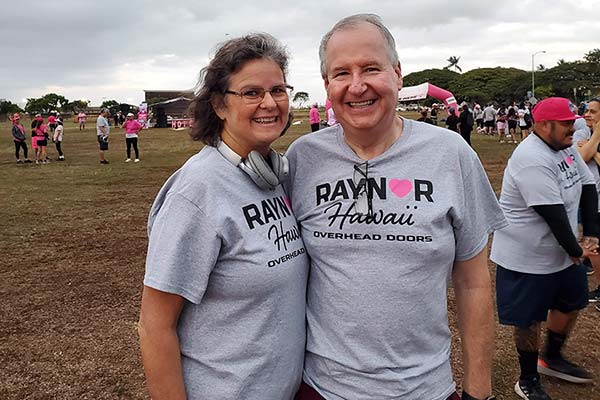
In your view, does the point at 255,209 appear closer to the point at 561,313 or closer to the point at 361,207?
the point at 361,207

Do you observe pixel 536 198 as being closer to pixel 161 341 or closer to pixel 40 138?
pixel 161 341

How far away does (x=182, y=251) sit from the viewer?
1584 mm

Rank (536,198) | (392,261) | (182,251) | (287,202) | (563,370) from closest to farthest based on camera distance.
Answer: (182,251) < (392,261) < (287,202) < (536,198) < (563,370)

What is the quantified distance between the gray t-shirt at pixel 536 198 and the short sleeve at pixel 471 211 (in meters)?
1.67

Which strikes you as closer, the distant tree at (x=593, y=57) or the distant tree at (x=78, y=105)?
the distant tree at (x=593, y=57)

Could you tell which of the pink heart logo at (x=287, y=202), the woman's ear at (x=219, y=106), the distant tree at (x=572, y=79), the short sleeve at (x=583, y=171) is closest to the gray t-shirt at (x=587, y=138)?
the short sleeve at (x=583, y=171)

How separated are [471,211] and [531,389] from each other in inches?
95.5

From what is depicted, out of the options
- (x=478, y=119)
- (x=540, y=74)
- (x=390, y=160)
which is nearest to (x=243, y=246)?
(x=390, y=160)

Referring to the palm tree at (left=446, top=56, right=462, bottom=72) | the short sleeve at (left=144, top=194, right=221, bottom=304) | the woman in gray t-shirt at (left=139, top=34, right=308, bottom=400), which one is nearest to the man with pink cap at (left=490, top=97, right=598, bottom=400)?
the woman in gray t-shirt at (left=139, top=34, right=308, bottom=400)

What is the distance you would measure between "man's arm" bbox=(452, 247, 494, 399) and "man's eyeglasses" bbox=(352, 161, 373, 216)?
43 centimetres

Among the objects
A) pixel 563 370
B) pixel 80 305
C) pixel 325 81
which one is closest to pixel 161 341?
pixel 325 81

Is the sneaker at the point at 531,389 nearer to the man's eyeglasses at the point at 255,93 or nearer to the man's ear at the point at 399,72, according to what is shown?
the man's ear at the point at 399,72

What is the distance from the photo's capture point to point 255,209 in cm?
172

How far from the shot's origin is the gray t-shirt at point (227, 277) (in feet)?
5.23
